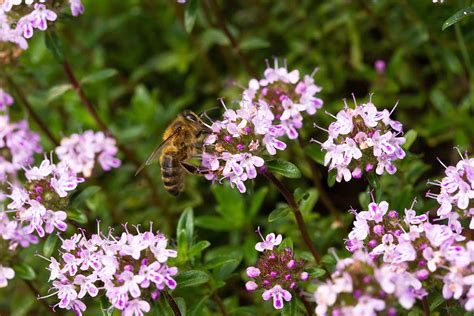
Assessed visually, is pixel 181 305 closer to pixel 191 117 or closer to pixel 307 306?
pixel 307 306

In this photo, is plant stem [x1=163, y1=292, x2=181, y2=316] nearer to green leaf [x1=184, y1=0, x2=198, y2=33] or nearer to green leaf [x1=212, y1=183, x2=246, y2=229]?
green leaf [x1=212, y1=183, x2=246, y2=229]

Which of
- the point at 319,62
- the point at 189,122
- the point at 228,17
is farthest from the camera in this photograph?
the point at 228,17

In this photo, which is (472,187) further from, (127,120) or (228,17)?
(228,17)

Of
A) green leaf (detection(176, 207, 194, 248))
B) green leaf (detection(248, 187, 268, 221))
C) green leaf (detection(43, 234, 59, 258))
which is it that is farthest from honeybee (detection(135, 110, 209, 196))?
green leaf (detection(248, 187, 268, 221))

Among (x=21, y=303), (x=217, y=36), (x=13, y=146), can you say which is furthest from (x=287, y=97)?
(x=21, y=303)

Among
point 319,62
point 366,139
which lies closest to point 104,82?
point 319,62

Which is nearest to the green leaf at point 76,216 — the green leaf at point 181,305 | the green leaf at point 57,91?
the green leaf at point 181,305
